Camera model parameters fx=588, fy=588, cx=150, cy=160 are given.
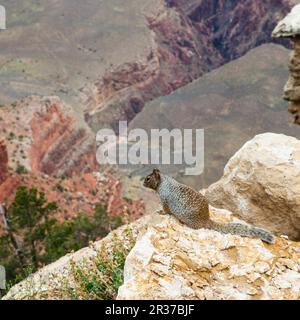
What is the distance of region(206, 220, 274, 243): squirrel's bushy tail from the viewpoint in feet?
27.5

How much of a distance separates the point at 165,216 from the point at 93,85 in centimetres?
10415

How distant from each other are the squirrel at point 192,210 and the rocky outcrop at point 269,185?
4.38ft

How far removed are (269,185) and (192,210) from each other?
1.73m

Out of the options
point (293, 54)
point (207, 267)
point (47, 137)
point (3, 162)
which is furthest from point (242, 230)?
point (47, 137)

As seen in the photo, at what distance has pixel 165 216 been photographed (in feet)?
30.5

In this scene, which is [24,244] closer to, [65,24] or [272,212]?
[272,212]

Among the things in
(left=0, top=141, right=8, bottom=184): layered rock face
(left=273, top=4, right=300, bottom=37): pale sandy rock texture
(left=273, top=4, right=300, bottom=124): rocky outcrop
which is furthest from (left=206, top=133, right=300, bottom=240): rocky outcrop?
(left=0, top=141, right=8, bottom=184): layered rock face

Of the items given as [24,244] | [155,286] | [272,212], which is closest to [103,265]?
[155,286]

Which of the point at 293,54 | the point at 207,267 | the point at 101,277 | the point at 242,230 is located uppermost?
the point at 293,54

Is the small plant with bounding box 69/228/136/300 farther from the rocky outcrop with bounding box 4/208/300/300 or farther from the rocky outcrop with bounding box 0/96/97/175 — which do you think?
the rocky outcrop with bounding box 0/96/97/175

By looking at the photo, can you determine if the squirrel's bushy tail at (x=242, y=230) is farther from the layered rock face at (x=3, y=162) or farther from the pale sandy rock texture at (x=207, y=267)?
the layered rock face at (x=3, y=162)

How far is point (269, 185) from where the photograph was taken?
981 cm

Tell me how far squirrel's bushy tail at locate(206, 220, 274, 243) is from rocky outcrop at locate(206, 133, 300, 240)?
1406 millimetres

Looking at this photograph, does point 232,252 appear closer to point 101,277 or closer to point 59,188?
point 101,277
